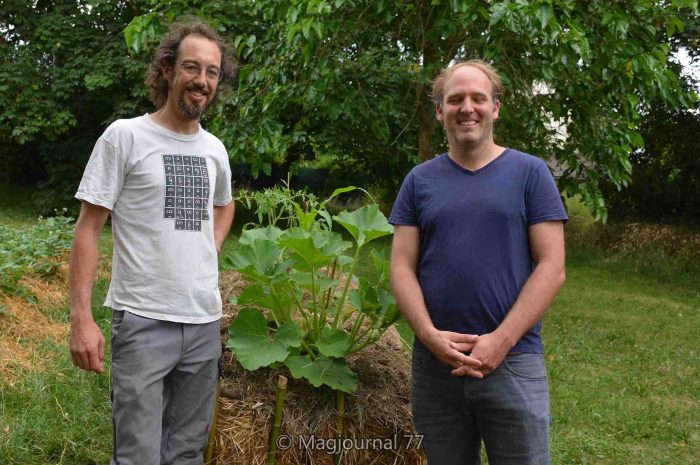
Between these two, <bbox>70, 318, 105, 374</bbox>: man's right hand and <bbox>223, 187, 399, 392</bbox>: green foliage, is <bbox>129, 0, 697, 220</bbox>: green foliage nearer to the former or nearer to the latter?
<bbox>223, 187, 399, 392</bbox>: green foliage

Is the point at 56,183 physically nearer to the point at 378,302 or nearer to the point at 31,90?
the point at 31,90

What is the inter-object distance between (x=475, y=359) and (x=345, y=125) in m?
11.2

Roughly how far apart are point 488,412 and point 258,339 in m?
1.07

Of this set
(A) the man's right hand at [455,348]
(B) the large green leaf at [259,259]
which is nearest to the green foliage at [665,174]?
(B) the large green leaf at [259,259]

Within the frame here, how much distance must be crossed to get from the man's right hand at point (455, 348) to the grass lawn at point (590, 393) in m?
1.92

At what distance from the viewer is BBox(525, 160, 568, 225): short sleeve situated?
237 centimetres

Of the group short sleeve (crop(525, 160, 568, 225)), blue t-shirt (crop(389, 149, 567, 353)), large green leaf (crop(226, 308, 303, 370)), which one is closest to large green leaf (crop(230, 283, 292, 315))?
large green leaf (crop(226, 308, 303, 370))

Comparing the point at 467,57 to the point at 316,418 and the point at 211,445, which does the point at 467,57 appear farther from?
the point at 211,445

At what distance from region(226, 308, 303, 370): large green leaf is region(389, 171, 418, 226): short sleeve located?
30.7 inches

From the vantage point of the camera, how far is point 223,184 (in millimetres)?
2791

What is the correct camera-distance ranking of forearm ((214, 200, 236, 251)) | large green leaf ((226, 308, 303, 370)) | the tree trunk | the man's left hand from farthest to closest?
the tree trunk < large green leaf ((226, 308, 303, 370)) < forearm ((214, 200, 236, 251)) < the man's left hand

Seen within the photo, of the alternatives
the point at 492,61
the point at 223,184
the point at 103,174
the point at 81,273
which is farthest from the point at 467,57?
the point at 81,273

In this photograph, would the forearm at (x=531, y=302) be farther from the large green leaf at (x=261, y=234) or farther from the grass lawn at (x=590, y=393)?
the grass lawn at (x=590, y=393)

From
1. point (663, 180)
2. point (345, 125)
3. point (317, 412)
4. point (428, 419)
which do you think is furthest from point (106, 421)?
point (663, 180)
